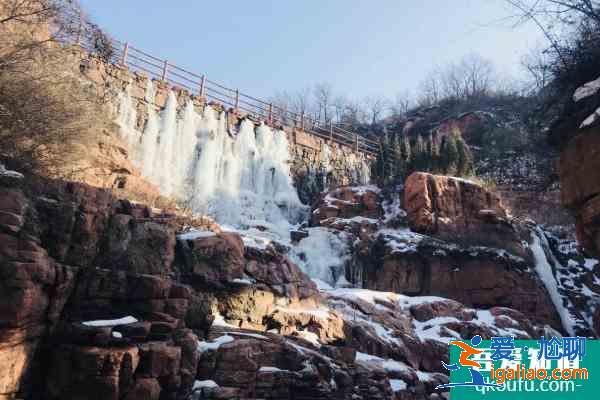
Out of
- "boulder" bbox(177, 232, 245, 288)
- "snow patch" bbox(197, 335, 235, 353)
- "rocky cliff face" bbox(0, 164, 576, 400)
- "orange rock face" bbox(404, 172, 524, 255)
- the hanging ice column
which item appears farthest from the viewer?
the hanging ice column

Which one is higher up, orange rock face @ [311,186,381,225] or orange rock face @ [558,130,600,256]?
orange rock face @ [311,186,381,225]

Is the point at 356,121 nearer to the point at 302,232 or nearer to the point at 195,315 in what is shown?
the point at 302,232

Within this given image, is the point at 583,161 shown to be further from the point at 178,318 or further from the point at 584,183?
the point at 178,318

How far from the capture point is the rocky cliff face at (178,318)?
6.79 m

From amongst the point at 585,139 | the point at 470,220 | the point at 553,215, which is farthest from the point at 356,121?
the point at 585,139

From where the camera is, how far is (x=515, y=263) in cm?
1922

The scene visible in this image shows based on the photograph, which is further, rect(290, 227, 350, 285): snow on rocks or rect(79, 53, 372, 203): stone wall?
rect(79, 53, 372, 203): stone wall

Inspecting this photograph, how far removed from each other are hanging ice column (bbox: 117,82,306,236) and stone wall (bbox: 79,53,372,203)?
1.23 ft

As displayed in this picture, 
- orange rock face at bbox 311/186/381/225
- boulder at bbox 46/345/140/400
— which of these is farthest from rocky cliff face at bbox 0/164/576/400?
orange rock face at bbox 311/186/381/225

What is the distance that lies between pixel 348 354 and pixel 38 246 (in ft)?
19.4

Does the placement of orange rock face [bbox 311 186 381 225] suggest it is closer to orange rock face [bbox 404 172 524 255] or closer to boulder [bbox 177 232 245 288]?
orange rock face [bbox 404 172 524 255]

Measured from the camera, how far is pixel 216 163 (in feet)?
76.3

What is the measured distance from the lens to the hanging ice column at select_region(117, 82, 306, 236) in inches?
820

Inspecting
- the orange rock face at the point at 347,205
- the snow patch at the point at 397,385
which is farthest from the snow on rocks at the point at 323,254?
the snow patch at the point at 397,385
